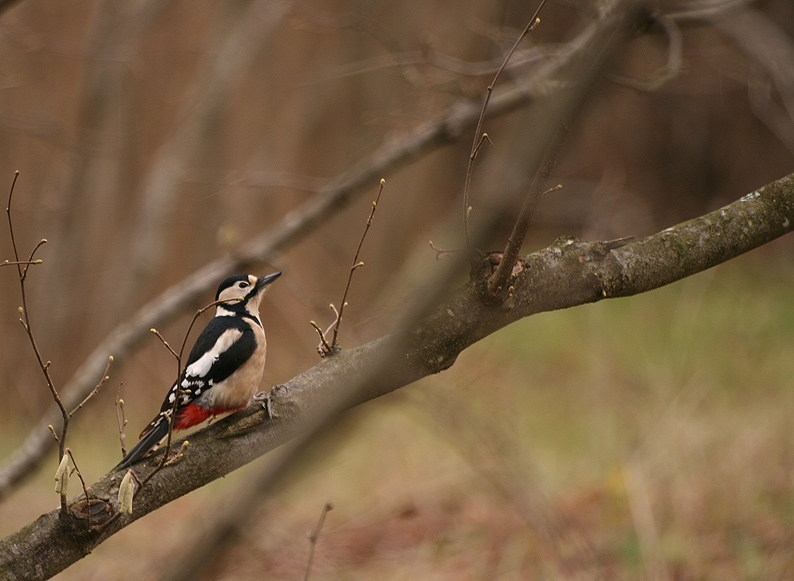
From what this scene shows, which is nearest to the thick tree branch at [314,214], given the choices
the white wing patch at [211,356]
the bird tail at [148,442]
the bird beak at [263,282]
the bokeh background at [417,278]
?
the bokeh background at [417,278]

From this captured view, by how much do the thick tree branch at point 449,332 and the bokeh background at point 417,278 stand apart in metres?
0.20

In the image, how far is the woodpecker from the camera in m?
2.66

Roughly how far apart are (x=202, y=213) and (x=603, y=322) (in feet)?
14.7

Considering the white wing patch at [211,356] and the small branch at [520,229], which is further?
the white wing patch at [211,356]

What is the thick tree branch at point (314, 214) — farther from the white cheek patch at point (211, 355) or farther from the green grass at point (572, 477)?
the white cheek patch at point (211, 355)

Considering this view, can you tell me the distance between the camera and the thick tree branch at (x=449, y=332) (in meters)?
1.90

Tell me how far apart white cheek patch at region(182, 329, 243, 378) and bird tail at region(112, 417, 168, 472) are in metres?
0.33

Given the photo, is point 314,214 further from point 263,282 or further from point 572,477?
point 572,477

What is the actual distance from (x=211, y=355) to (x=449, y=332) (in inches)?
47.1

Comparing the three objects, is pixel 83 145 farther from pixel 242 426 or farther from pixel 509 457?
pixel 242 426

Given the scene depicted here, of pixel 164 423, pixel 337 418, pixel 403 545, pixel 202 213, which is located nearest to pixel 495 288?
pixel 337 418

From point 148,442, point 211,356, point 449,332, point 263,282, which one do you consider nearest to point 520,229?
point 449,332

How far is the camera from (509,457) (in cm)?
406

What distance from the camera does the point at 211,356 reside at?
2.89 metres
